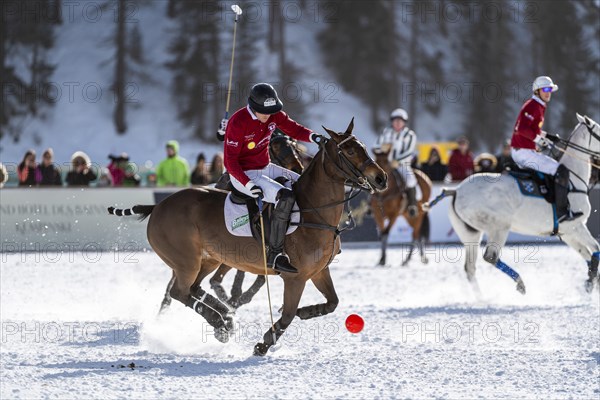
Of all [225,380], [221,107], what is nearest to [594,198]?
[225,380]

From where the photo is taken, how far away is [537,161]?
1274cm

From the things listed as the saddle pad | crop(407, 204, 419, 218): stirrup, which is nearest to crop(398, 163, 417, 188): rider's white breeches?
crop(407, 204, 419, 218): stirrup

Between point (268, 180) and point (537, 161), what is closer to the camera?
point (268, 180)

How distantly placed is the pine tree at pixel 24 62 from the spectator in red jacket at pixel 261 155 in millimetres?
35632

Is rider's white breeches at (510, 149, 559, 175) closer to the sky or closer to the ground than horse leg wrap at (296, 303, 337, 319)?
closer to the sky

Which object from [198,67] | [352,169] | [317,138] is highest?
[198,67]

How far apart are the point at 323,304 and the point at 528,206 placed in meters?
5.14

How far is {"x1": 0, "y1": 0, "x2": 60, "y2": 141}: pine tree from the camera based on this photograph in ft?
140

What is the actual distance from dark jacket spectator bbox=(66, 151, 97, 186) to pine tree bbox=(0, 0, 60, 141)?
23155 millimetres

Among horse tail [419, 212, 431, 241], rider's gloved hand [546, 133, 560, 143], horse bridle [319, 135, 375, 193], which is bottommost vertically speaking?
horse tail [419, 212, 431, 241]

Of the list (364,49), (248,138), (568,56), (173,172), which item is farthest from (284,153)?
(568,56)

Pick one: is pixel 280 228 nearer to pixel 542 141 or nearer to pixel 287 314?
pixel 287 314

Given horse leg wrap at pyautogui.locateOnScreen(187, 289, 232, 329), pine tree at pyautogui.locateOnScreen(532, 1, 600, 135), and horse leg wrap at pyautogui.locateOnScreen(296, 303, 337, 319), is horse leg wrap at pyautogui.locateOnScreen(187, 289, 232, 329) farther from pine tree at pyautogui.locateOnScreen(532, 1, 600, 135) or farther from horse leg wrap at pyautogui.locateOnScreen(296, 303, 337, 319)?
pine tree at pyautogui.locateOnScreen(532, 1, 600, 135)

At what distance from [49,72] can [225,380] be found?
3986 centimetres
